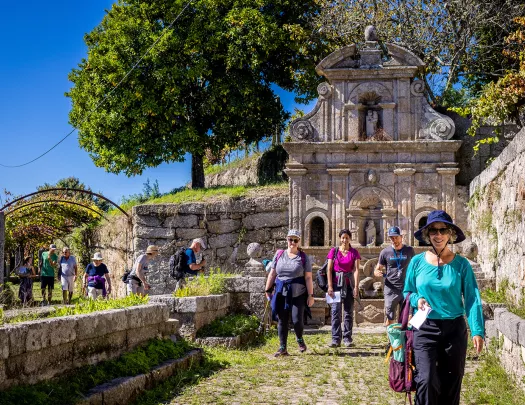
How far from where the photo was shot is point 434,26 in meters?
21.6

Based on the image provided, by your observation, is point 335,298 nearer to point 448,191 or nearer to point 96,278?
point 96,278

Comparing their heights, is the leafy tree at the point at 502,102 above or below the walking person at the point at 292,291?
above

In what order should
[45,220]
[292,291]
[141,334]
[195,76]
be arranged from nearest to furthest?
[141,334] → [292,291] → [195,76] → [45,220]

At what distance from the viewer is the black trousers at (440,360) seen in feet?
17.6

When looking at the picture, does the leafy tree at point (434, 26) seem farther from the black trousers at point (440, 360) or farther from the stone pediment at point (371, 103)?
the black trousers at point (440, 360)

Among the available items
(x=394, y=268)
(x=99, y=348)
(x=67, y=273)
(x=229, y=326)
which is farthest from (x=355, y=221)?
(x=99, y=348)

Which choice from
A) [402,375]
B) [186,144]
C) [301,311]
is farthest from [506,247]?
[186,144]

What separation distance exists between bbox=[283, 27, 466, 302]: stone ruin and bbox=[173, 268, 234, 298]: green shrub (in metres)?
5.41

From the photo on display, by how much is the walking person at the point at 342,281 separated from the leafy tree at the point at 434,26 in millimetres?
11158

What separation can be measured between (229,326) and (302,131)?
24.6 ft

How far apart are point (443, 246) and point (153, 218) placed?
15.5 m

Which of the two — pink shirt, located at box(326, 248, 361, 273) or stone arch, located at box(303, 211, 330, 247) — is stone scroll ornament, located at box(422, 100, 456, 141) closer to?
stone arch, located at box(303, 211, 330, 247)

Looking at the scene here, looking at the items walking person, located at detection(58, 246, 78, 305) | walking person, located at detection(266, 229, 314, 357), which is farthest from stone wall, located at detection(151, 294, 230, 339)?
walking person, located at detection(58, 246, 78, 305)

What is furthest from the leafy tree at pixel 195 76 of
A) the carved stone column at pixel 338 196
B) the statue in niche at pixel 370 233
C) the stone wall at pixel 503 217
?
the stone wall at pixel 503 217
